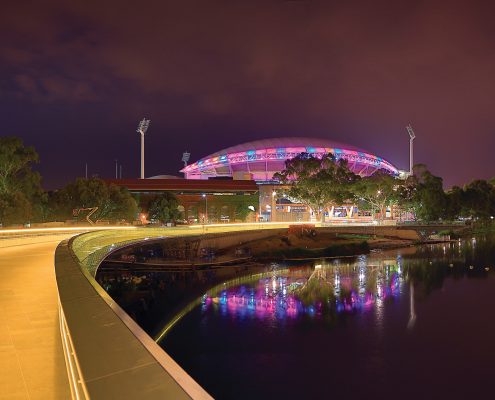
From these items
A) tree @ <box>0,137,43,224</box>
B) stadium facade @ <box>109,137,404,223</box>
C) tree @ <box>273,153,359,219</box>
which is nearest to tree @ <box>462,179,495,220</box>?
stadium facade @ <box>109,137,404,223</box>

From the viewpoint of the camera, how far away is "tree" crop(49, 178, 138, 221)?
150ft

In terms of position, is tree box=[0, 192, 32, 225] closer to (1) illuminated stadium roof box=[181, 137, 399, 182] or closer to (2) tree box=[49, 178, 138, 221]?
(2) tree box=[49, 178, 138, 221]

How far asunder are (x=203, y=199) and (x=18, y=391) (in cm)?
6740

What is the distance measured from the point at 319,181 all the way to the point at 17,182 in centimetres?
4030

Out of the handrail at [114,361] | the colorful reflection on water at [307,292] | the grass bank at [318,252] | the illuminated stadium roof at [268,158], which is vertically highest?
the illuminated stadium roof at [268,158]

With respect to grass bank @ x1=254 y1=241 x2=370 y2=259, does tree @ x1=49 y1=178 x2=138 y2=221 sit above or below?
above

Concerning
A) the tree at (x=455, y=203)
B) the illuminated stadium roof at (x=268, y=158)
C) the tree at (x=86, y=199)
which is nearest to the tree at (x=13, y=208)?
the tree at (x=86, y=199)

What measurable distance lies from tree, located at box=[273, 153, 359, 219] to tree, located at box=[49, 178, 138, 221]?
2848 cm

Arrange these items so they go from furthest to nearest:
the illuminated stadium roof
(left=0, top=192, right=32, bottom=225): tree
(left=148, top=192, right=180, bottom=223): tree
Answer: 1. the illuminated stadium roof
2. (left=148, top=192, right=180, bottom=223): tree
3. (left=0, top=192, right=32, bottom=225): tree

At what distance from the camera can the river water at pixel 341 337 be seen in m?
18.2

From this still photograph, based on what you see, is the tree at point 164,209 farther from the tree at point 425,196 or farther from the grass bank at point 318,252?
the tree at point 425,196

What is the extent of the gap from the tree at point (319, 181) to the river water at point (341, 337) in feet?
82.4

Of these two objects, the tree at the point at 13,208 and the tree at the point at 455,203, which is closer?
the tree at the point at 13,208

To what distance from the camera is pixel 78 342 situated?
4152 millimetres
